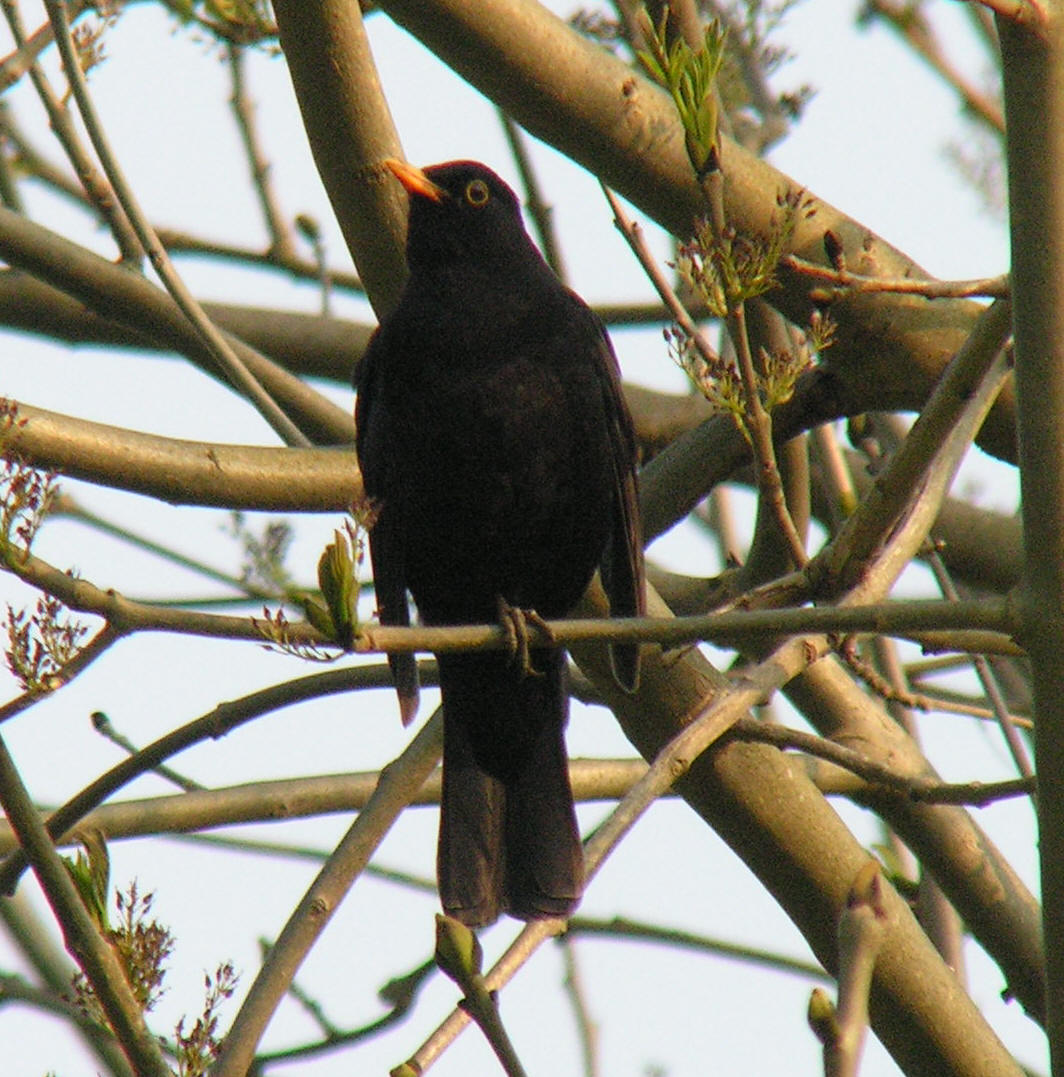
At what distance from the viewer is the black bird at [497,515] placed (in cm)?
399

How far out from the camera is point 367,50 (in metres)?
3.50

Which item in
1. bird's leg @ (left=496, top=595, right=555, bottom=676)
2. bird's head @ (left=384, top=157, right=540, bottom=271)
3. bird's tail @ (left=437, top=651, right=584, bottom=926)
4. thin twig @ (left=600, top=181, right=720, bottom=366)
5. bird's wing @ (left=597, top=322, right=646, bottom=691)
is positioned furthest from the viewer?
bird's head @ (left=384, top=157, right=540, bottom=271)

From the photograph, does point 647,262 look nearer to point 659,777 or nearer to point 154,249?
point 659,777

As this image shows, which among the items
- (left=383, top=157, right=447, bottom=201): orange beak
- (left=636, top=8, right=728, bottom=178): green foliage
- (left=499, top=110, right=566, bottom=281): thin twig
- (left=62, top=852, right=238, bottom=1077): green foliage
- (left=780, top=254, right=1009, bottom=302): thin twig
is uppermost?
(left=499, top=110, right=566, bottom=281): thin twig

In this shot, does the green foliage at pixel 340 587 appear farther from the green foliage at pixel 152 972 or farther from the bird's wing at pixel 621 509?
the bird's wing at pixel 621 509

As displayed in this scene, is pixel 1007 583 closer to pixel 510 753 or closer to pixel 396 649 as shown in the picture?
pixel 510 753

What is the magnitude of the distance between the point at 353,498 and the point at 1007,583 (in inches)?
75.8

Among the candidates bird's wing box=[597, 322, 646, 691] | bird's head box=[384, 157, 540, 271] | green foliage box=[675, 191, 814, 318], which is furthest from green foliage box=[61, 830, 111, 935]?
bird's head box=[384, 157, 540, 271]

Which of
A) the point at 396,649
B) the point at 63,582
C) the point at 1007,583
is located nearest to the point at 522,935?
the point at 396,649

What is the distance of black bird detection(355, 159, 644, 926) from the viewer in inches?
157

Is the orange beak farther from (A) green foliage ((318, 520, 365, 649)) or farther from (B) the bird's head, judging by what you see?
(A) green foliage ((318, 520, 365, 649))

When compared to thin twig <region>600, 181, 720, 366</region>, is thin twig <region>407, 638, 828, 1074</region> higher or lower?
lower

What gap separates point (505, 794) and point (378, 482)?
0.81m

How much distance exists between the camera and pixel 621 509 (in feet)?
13.1
